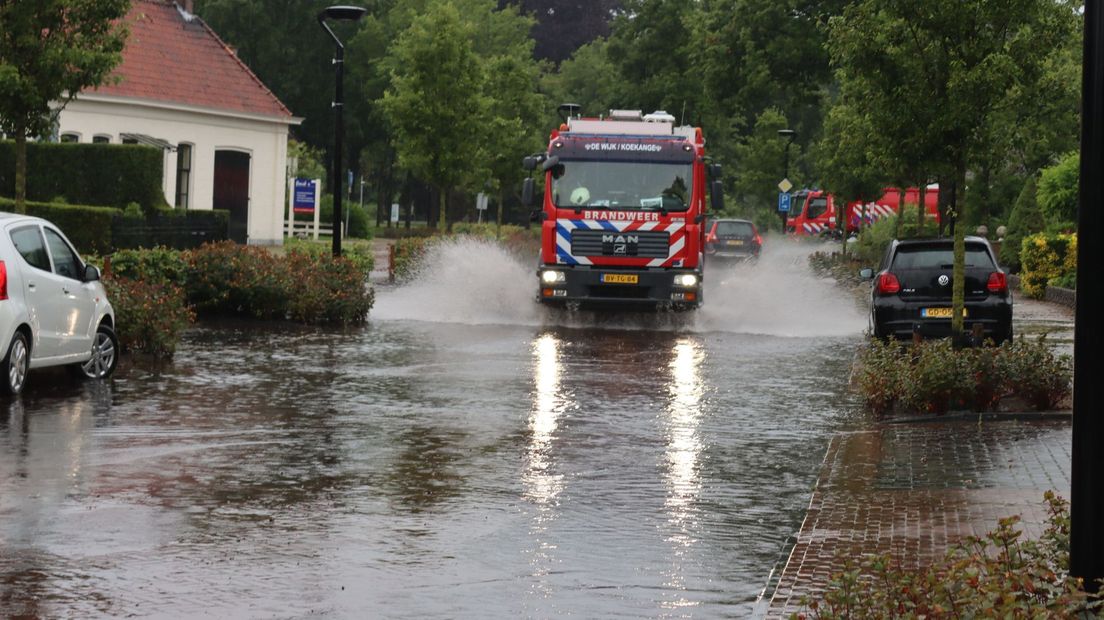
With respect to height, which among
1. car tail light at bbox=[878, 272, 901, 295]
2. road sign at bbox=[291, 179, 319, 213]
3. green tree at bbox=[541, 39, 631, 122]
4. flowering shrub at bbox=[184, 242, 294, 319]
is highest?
green tree at bbox=[541, 39, 631, 122]

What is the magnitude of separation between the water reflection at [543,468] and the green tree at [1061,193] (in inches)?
917

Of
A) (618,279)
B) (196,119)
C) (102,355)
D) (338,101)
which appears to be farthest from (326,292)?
(196,119)

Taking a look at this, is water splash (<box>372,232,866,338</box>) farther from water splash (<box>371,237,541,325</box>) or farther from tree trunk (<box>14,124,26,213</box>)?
tree trunk (<box>14,124,26,213</box>)

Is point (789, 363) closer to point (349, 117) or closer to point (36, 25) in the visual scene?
point (36, 25)

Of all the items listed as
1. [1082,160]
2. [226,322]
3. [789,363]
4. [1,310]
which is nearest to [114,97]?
[226,322]

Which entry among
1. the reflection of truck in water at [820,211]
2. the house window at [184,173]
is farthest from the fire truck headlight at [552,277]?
the reflection of truck in water at [820,211]

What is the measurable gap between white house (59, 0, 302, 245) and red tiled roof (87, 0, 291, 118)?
0.03 meters

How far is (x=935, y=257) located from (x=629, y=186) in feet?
20.1

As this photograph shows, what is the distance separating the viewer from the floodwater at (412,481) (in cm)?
773

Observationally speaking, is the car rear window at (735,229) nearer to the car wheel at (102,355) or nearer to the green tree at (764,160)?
the green tree at (764,160)

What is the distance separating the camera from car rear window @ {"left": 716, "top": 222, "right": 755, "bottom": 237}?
5109 cm

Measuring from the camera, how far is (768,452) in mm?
12570

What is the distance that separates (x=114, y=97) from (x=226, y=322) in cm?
2421

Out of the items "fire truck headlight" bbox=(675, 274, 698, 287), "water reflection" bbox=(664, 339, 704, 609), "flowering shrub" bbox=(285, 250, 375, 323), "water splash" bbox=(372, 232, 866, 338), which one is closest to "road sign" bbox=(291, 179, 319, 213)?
"water splash" bbox=(372, 232, 866, 338)
